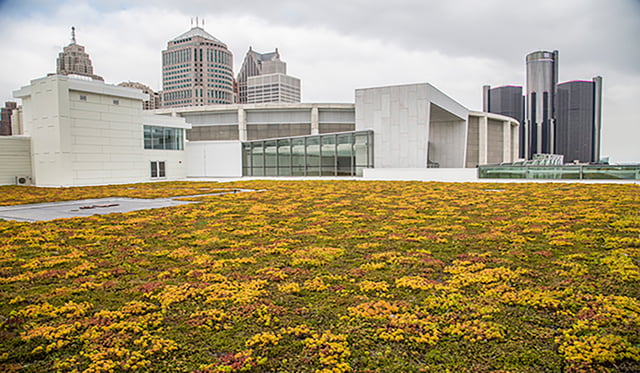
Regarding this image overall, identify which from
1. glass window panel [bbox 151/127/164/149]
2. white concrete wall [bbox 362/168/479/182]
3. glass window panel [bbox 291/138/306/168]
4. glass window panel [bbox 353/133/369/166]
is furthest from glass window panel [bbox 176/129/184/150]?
white concrete wall [bbox 362/168/479/182]

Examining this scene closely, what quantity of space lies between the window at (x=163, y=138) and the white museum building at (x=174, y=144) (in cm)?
11

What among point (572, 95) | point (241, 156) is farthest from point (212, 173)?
point (572, 95)

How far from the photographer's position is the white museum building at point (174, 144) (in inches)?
1302

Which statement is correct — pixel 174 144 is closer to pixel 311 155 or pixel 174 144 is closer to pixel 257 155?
pixel 257 155

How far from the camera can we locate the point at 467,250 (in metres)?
7.91

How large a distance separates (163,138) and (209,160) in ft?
21.0

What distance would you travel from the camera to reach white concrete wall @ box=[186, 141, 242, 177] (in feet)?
156

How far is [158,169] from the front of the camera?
42.0m

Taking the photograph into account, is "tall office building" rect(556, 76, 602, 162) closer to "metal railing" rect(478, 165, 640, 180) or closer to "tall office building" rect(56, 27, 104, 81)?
"metal railing" rect(478, 165, 640, 180)

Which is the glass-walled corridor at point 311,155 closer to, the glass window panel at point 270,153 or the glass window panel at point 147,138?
the glass window panel at point 270,153

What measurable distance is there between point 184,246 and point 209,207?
7112mm

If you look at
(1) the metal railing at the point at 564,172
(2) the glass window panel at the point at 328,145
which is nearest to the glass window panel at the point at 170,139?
(2) the glass window panel at the point at 328,145

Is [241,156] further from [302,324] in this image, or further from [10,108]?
[10,108]

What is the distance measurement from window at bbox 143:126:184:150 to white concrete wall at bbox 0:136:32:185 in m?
10.0
